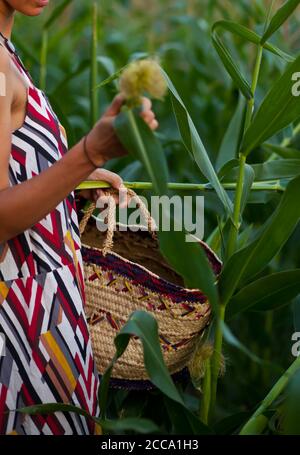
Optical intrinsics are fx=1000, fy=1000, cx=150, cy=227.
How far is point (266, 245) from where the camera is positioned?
107cm

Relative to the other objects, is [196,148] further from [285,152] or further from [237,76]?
[285,152]

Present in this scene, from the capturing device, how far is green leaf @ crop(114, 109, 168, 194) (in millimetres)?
831

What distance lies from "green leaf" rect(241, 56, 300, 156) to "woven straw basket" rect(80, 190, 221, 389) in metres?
0.15

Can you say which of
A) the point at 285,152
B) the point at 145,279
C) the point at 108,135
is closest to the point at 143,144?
the point at 108,135

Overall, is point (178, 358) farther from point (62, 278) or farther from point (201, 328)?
point (62, 278)

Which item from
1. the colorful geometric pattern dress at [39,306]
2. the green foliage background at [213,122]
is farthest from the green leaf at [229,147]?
the colorful geometric pattern dress at [39,306]

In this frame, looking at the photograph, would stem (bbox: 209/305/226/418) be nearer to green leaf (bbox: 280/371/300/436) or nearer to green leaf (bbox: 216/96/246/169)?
green leaf (bbox: 280/371/300/436)

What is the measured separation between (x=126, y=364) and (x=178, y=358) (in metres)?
0.06

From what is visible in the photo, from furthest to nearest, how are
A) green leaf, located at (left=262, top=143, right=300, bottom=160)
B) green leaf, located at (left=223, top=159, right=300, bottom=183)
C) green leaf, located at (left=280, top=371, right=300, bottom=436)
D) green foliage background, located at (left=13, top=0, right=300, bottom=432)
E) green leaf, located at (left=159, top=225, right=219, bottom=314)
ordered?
green foliage background, located at (left=13, top=0, right=300, bottom=432), green leaf, located at (left=262, top=143, right=300, bottom=160), green leaf, located at (left=223, top=159, right=300, bottom=183), green leaf, located at (left=159, top=225, right=219, bottom=314), green leaf, located at (left=280, top=371, right=300, bottom=436)

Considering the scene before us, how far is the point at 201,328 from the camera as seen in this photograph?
3.77 ft

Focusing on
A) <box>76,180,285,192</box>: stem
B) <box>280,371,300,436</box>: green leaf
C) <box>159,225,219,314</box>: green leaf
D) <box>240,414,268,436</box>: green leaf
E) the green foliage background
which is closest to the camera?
<box>280,371,300,436</box>: green leaf

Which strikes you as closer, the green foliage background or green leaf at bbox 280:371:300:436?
green leaf at bbox 280:371:300:436

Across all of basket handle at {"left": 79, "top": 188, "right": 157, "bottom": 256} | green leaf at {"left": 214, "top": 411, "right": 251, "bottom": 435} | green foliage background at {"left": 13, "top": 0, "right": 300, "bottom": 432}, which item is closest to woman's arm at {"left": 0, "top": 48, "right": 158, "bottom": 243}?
basket handle at {"left": 79, "top": 188, "right": 157, "bottom": 256}

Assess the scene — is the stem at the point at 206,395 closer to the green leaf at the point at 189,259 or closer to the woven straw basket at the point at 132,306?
the woven straw basket at the point at 132,306
